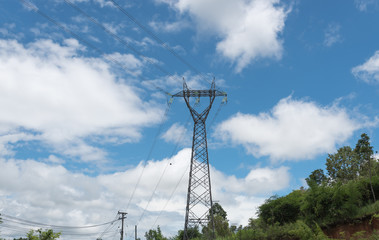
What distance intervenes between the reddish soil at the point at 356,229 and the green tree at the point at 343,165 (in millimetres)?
27510

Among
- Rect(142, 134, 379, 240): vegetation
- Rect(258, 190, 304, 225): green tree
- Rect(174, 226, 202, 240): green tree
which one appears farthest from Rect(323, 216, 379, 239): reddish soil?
Rect(174, 226, 202, 240): green tree

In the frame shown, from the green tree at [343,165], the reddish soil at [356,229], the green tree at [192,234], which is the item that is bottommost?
the reddish soil at [356,229]

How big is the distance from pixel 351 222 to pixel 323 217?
235 cm

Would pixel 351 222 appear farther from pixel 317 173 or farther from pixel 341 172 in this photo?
pixel 317 173

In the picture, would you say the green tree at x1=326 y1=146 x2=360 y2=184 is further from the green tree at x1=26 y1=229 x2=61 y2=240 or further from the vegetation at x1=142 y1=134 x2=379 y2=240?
the green tree at x1=26 y1=229 x2=61 y2=240

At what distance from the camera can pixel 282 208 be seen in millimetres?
34938

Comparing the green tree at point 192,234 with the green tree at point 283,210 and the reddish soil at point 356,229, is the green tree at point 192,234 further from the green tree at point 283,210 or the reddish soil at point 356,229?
the reddish soil at point 356,229

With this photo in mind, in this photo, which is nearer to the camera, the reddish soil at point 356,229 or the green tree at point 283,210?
the reddish soil at point 356,229

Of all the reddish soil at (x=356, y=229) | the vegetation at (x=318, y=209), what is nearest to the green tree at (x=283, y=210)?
the vegetation at (x=318, y=209)

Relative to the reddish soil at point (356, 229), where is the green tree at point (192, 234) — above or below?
above

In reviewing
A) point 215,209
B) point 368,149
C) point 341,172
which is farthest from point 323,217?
point 215,209

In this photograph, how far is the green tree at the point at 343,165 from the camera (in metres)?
52.6

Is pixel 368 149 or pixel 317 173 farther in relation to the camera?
pixel 317 173

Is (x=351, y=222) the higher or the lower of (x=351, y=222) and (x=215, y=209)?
the lower
